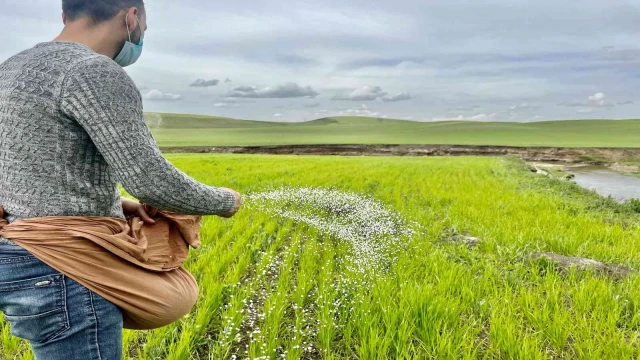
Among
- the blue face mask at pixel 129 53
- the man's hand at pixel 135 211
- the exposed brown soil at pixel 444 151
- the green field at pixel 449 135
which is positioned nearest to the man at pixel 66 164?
the blue face mask at pixel 129 53

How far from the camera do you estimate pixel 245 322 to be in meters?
3.27

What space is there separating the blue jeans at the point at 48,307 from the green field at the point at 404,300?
4.60ft

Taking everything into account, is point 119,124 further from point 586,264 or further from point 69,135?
point 586,264

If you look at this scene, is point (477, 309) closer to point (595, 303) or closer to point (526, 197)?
point (595, 303)

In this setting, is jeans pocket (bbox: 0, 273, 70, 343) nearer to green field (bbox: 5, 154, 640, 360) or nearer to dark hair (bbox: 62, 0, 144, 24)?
dark hair (bbox: 62, 0, 144, 24)

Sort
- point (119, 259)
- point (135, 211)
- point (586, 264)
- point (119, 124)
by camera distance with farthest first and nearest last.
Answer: point (586, 264), point (135, 211), point (119, 259), point (119, 124)

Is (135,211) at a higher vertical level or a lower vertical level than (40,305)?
higher

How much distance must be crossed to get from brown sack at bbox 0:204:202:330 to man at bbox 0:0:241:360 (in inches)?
1.5

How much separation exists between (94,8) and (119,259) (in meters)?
0.89

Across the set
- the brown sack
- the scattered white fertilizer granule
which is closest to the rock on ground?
the scattered white fertilizer granule


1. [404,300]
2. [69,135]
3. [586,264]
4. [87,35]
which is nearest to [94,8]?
[87,35]

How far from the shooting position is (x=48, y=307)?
1.30m

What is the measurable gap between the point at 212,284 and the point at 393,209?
500cm

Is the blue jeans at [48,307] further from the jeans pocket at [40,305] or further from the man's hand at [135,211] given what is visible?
the man's hand at [135,211]
